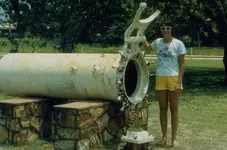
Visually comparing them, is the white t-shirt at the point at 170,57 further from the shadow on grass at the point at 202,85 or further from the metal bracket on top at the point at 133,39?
the shadow on grass at the point at 202,85

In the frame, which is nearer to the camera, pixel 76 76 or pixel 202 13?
pixel 76 76

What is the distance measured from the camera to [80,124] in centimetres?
645

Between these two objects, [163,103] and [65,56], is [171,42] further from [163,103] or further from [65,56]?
[65,56]

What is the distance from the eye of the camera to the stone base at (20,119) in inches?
281

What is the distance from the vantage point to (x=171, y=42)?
7.10m

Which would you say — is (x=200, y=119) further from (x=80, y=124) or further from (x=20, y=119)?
(x=20, y=119)

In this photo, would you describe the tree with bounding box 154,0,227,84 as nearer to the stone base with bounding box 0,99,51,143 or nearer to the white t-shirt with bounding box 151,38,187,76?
the white t-shirt with bounding box 151,38,187,76

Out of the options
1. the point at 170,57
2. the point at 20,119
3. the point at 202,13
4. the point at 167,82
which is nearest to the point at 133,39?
the point at 170,57

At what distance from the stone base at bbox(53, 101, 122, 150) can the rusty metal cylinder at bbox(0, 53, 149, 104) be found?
0.27 m

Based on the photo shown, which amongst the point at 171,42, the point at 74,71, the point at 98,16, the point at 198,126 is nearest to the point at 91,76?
the point at 74,71

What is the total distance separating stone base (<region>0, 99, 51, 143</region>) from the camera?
23.5 feet

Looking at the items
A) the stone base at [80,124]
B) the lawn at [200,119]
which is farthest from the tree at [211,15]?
the stone base at [80,124]

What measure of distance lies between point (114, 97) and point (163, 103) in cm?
76

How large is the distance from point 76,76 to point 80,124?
92 cm
